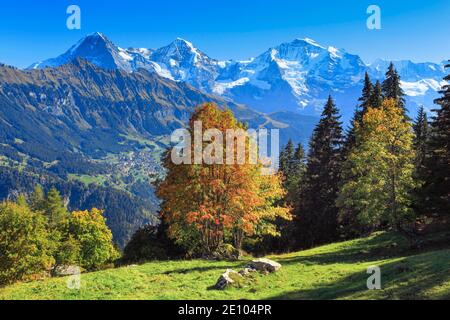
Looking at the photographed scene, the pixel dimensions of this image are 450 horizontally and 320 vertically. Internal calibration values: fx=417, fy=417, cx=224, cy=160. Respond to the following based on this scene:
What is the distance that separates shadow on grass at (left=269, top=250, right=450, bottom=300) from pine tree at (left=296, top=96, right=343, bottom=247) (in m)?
30.7

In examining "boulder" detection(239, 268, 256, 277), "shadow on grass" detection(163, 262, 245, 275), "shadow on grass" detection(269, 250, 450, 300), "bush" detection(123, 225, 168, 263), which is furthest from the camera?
"bush" detection(123, 225, 168, 263)

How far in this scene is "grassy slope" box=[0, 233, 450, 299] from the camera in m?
23.1

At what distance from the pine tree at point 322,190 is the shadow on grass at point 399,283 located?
30.7 metres

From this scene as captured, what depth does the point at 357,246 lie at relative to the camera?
44.4 m

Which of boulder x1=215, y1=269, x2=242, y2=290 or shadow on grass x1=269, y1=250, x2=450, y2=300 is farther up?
shadow on grass x1=269, y1=250, x2=450, y2=300

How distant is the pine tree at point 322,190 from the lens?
59.8m

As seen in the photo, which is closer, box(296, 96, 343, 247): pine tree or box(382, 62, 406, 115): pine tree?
box(296, 96, 343, 247): pine tree

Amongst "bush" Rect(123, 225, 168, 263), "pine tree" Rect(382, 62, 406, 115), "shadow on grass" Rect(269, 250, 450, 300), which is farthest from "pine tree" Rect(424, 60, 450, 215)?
"bush" Rect(123, 225, 168, 263)

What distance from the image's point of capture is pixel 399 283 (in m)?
23.6

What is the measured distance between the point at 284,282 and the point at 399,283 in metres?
8.48

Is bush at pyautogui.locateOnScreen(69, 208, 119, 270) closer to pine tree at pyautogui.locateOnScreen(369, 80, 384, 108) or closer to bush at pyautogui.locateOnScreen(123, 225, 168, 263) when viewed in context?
bush at pyautogui.locateOnScreen(123, 225, 168, 263)

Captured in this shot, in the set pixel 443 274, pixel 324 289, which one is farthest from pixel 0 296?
pixel 443 274

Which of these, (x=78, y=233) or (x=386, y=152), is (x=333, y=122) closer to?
(x=386, y=152)

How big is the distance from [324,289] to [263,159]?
20041 mm
